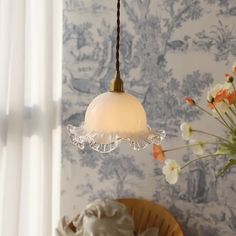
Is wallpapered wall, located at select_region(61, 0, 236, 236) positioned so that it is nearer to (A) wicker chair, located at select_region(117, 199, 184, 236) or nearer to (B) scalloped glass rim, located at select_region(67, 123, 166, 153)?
(A) wicker chair, located at select_region(117, 199, 184, 236)

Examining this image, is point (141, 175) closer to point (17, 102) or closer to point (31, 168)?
point (31, 168)

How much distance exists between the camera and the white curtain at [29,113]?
5.35ft

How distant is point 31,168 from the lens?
1.76 metres

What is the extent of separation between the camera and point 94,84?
1.82m

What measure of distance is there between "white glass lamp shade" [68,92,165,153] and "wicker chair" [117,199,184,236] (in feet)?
2.02

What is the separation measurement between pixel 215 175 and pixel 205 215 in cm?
17

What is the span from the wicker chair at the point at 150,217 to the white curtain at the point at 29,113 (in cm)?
36

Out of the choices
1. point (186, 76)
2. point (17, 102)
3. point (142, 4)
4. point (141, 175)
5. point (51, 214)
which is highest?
point (142, 4)

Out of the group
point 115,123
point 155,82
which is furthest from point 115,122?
point 155,82

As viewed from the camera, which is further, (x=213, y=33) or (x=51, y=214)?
(x=51, y=214)

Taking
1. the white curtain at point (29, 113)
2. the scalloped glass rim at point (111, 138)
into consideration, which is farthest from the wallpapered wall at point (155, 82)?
the scalloped glass rim at point (111, 138)

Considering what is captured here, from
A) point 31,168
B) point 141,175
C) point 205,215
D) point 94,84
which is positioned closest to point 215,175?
point 205,215

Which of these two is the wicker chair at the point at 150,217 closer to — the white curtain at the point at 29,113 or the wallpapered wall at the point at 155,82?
the wallpapered wall at the point at 155,82

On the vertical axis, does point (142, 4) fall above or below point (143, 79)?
above
